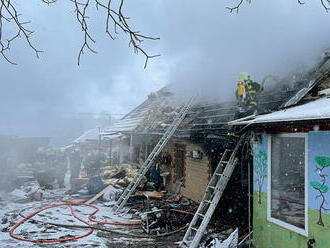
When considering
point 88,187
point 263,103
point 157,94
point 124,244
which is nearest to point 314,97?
point 263,103

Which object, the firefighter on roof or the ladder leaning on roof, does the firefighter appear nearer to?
the firefighter on roof

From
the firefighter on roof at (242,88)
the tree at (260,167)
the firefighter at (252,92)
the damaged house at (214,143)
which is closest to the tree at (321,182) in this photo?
the tree at (260,167)

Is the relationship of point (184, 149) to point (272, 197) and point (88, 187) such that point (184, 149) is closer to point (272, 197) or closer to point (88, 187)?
point (88, 187)

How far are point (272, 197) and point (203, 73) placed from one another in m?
8.93

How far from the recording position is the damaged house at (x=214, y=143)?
7456 mm

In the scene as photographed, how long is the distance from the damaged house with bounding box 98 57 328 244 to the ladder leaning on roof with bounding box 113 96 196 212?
8.4 inches

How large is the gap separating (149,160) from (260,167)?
19.8ft

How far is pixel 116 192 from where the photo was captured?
1280 cm

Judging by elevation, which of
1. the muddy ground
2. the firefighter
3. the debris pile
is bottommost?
the muddy ground

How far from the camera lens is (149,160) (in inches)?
465

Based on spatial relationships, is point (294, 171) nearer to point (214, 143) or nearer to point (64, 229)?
point (214, 143)

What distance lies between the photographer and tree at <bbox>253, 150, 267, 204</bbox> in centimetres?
629

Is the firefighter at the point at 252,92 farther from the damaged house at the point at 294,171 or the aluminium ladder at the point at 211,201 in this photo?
the damaged house at the point at 294,171

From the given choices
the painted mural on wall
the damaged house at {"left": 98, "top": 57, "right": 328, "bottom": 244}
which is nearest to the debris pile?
the damaged house at {"left": 98, "top": 57, "right": 328, "bottom": 244}
